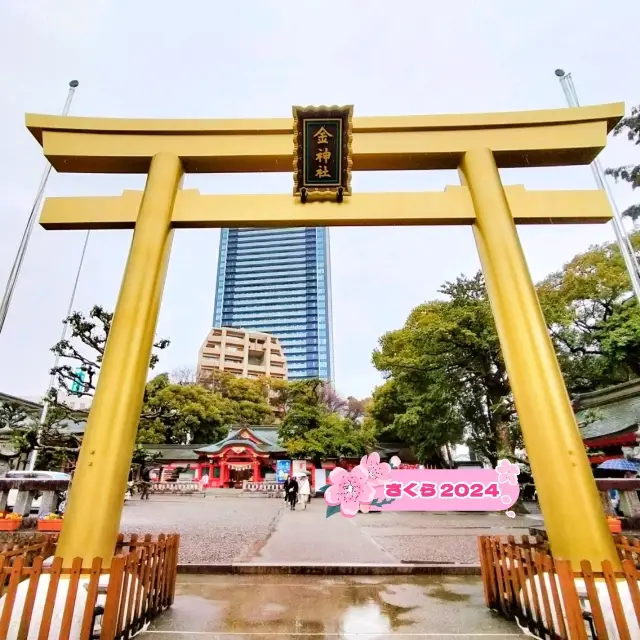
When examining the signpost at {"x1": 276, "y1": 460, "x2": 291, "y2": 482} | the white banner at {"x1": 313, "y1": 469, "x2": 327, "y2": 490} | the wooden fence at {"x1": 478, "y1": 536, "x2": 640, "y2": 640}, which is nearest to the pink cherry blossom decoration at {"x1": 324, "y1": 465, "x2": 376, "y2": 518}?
the wooden fence at {"x1": 478, "y1": 536, "x2": 640, "y2": 640}

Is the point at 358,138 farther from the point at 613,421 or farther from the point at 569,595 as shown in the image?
the point at 613,421

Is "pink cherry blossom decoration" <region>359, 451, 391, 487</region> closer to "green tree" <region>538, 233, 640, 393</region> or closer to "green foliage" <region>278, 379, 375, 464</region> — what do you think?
"green tree" <region>538, 233, 640, 393</region>

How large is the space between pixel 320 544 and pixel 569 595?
6534mm

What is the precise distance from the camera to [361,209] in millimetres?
4477

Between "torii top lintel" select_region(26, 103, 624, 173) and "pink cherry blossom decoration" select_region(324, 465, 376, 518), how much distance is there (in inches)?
321

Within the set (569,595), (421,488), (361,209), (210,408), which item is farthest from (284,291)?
(569,595)

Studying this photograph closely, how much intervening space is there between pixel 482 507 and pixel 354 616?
8.33 meters

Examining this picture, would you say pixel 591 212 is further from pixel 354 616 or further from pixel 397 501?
pixel 397 501

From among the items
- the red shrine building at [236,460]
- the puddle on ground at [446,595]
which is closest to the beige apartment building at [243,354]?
the red shrine building at [236,460]

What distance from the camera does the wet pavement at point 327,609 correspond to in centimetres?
350

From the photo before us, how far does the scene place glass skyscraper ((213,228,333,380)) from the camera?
8500 centimetres

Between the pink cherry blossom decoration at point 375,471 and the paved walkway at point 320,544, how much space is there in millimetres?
1318

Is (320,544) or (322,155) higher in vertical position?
(322,155)

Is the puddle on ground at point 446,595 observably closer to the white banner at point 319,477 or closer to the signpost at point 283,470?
the white banner at point 319,477
